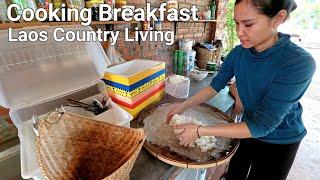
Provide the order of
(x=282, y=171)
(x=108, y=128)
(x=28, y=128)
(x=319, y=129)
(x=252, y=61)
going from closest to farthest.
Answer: (x=108, y=128)
(x=28, y=128)
(x=252, y=61)
(x=282, y=171)
(x=319, y=129)

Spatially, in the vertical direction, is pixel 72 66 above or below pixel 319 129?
above

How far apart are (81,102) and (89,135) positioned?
0.35m

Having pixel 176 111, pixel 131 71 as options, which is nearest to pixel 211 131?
pixel 176 111

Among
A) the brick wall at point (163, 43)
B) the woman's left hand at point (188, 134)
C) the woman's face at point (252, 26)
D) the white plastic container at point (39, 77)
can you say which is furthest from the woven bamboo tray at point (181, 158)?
the brick wall at point (163, 43)

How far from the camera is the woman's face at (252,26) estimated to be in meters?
0.73

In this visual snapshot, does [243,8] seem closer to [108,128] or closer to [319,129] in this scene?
[108,128]

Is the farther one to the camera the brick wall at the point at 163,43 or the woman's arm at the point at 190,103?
the brick wall at the point at 163,43

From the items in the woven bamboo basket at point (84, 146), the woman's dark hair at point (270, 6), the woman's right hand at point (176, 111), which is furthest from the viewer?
the woman's right hand at point (176, 111)

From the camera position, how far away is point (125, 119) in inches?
34.0

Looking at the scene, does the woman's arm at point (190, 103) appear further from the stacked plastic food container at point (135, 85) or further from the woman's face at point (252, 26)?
the woman's face at point (252, 26)

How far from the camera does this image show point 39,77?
32.5 inches

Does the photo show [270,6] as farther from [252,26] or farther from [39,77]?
[39,77]

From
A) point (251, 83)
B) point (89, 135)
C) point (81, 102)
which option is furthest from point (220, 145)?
point (81, 102)

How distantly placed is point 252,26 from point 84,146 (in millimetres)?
749
